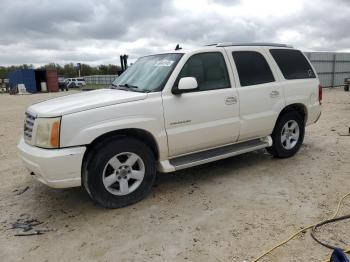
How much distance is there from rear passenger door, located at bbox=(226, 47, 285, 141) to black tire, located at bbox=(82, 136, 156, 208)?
162cm

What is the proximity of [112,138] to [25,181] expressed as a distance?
2175 millimetres

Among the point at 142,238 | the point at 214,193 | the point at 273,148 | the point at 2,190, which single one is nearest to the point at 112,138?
the point at 142,238

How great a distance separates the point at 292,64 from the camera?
584 centimetres

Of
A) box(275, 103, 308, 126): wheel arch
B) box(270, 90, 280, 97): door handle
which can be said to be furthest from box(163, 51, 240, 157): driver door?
Answer: box(275, 103, 308, 126): wheel arch

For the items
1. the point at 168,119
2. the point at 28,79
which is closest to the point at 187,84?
the point at 168,119

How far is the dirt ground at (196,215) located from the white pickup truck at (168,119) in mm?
391

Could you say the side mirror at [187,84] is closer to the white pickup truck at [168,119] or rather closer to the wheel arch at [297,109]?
the white pickup truck at [168,119]

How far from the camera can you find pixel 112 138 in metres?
4.07

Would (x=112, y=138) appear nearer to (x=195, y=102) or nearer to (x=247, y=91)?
(x=195, y=102)

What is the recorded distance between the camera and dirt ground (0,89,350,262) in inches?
129

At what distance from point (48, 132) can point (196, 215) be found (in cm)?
188

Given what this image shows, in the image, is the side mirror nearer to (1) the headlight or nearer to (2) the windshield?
(2) the windshield

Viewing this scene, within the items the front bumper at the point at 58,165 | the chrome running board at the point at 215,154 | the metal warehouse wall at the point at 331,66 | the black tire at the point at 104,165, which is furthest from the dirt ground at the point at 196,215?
the metal warehouse wall at the point at 331,66

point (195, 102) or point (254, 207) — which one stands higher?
point (195, 102)
